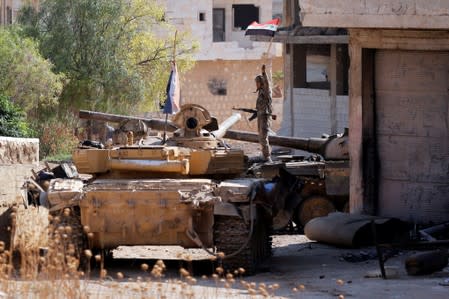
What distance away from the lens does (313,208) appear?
2181cm

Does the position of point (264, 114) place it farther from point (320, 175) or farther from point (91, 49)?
point (91, 49)

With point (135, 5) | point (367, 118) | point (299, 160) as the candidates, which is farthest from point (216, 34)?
point (367, 118)

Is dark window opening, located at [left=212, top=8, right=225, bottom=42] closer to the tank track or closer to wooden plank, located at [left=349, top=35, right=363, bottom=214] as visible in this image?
wooden plank, located at [left=349, top=35, right=363, bottom=214]

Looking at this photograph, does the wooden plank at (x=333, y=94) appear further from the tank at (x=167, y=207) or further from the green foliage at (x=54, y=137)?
the tank at (x=167, y=207)

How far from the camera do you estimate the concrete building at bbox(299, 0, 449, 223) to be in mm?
16844

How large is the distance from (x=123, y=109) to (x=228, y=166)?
19.1 metres

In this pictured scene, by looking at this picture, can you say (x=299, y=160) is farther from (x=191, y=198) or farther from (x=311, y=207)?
(x=191, y=198)

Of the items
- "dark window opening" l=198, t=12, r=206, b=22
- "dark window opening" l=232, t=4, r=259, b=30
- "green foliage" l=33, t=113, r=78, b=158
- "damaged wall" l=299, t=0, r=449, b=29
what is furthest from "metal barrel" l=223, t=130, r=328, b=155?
"dark window opening" l=232, t=4, r=259, b=30

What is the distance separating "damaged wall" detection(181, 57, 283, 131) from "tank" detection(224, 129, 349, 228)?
2316cm

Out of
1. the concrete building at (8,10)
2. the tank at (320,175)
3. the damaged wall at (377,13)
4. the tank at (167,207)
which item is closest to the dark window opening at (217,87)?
the concrete building at (8,10)

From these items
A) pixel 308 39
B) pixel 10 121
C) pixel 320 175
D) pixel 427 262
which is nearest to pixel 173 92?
pixel 320 175

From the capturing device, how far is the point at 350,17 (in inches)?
646

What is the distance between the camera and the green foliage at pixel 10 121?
86.5 feet

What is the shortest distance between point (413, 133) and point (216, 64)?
29424 millimetres
